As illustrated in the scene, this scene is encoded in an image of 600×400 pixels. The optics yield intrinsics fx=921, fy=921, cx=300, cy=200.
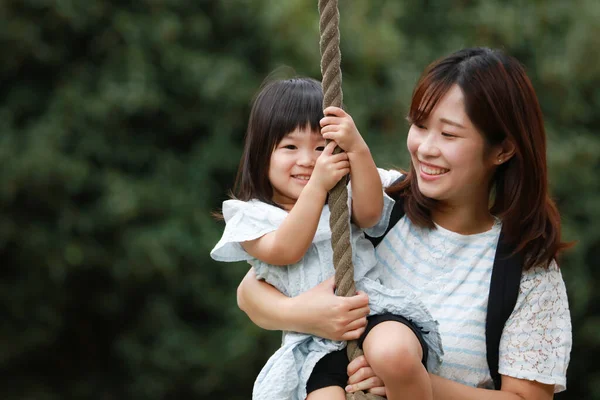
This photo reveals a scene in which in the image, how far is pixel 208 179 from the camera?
5.30 metres

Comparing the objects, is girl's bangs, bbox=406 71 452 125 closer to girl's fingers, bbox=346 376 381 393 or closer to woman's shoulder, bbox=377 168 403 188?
Answer: woman's shoulder, bbox=377 168 403 188

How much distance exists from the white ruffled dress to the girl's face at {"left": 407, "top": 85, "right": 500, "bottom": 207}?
0.46ft

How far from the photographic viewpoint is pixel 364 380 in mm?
1417

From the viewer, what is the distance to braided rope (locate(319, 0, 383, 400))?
4.66 ft

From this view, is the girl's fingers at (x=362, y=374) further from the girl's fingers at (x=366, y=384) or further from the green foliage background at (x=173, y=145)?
the green foliage background at (x=173, y=145)

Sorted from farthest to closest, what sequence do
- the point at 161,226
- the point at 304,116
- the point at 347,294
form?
the point at 161,226 → the point at 304,116 → the point at 347,294

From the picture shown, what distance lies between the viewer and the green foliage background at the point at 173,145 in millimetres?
5086

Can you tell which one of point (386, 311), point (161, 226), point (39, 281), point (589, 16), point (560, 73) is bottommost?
point (39, 281)

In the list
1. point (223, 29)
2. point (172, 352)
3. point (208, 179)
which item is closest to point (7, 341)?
Answer: point (172, 352)

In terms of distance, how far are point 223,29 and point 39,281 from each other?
1.84m

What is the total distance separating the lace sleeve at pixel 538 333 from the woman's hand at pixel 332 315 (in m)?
0.28

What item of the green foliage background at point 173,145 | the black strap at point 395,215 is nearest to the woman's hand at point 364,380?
the black strap at point 395,215

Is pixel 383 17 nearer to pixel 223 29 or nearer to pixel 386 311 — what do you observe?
pixel 223 29

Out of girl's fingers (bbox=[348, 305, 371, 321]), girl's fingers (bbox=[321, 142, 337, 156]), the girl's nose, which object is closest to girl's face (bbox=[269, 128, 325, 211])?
the girl's nose
